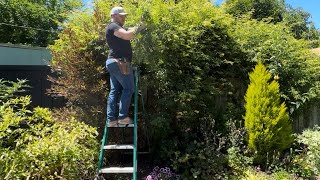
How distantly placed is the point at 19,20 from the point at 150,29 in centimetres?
1557

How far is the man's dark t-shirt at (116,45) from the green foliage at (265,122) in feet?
7.40

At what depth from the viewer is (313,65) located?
23.0ft

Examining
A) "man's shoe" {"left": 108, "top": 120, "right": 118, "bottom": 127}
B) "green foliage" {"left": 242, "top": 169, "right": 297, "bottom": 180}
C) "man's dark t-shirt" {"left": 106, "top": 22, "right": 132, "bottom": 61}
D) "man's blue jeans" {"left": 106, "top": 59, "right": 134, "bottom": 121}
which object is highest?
"man's dark t-shirt" {"left": 106, "top": 22, "right": 132, "bottom": 61}

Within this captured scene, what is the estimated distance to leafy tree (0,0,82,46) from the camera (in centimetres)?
1884

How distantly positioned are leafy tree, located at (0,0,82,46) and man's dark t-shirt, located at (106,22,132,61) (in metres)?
14.5

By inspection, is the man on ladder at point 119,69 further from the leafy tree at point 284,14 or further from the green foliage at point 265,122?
the leafy tree at point 284,14

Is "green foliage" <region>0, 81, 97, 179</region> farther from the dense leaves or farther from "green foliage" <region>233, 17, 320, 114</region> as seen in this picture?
"green foliage" <region>233, 17, 320, 114</region>

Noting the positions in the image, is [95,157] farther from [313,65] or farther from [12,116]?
[313,65]

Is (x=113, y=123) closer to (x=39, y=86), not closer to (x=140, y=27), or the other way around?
(x=140, y=27)

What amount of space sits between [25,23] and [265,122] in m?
16.6

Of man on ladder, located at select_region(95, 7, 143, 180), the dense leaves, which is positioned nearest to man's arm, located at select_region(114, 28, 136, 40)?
man on ladder, located at select_region(95, 7, 143, 180)

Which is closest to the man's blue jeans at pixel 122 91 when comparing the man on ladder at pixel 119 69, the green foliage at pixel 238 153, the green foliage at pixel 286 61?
the man on ladder at pixel 119 69

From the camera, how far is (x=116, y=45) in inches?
196

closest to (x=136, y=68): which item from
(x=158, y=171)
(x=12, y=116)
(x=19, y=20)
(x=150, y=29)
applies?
(x=150, y=29)
